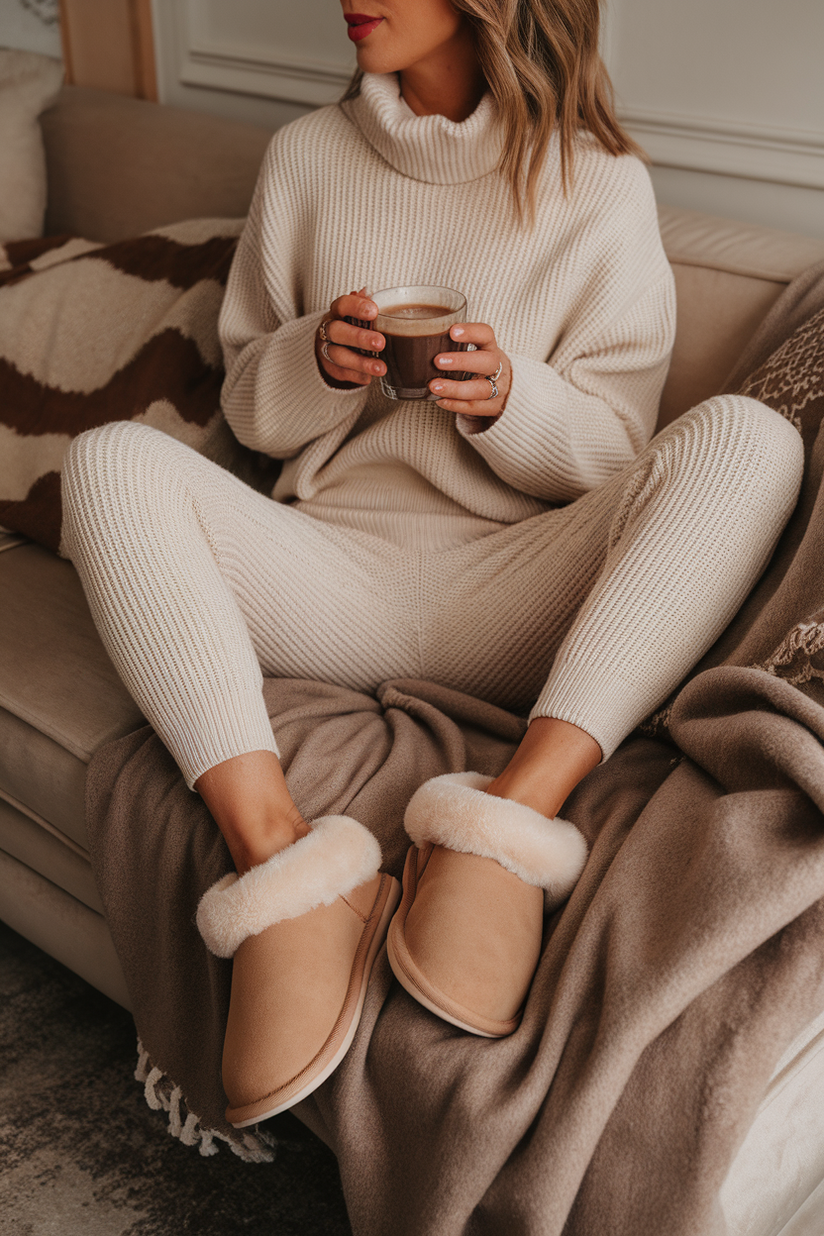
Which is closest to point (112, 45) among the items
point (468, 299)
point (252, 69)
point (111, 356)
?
point (252, 69)

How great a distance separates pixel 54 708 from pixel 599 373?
0.74 metres

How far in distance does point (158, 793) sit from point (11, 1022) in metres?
0.50

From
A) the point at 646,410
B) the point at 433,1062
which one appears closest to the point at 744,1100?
the point at 433,1062

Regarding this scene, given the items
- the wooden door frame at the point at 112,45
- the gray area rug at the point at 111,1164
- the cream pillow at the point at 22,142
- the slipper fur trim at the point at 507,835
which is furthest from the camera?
the wooden door frame at the point at 112,45

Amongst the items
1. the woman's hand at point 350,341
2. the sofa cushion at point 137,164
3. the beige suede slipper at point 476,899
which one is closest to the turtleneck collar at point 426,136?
the woman's hand at point 350,341

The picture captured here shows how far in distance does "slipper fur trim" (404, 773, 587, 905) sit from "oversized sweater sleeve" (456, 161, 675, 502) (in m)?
0.45

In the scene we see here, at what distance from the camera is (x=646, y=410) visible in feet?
4.06

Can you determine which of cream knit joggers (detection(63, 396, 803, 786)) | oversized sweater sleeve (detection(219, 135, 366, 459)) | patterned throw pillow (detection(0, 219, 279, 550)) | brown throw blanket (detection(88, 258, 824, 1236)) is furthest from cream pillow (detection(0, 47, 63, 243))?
brown throw blanket (detection(88, 258, 824, 1236))

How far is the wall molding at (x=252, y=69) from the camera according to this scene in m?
1.82

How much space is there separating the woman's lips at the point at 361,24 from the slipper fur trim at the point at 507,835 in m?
0.83

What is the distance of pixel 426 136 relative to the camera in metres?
1.14

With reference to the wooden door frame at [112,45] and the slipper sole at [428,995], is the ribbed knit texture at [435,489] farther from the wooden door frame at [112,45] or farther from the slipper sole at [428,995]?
the wooden door frame at [112,45]

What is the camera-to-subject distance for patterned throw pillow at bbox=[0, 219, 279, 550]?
55.0 inches

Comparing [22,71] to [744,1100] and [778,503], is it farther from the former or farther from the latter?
[744,1100]
